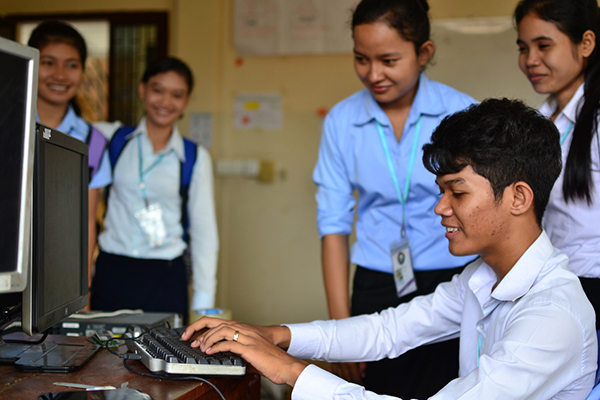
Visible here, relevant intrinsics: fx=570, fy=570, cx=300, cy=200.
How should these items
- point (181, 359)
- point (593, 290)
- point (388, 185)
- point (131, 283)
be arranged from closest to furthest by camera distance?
point (181, 359) < point (593, 290) < point (388, 185) < point (131, 283)

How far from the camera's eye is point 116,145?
2137 mm

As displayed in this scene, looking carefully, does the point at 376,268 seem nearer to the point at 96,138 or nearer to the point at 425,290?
the point at 425,290

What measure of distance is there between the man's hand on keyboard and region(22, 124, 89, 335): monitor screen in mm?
250

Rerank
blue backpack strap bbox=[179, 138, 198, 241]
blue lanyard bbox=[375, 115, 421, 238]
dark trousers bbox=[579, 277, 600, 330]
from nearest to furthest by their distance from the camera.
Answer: dark trousers bbox=[579, 277, 600, 330], blue lanyard bbox=[375, 115, 421, 238], blue backpack strap bbox=[179, 138, 198, 241]

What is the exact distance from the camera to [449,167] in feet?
3.54

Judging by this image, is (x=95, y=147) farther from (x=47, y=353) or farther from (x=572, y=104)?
(x=572, y=104)

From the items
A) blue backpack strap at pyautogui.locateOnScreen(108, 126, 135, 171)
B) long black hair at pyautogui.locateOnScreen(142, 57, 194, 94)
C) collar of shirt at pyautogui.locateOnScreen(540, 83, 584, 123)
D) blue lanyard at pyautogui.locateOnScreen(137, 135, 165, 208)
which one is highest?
long black hair at pyautogui.locateOnScreen(142, 57, 194, 94)

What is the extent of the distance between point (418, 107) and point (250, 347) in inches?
34.2

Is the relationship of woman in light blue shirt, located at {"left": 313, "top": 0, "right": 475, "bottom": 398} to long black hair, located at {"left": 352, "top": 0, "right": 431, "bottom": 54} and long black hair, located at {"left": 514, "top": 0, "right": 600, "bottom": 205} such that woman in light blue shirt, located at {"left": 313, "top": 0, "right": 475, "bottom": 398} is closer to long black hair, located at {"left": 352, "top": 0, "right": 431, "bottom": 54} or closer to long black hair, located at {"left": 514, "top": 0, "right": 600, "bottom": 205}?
long black hair, located at {"left": 352, "top": 0, "right": 431, "bottom": 54}

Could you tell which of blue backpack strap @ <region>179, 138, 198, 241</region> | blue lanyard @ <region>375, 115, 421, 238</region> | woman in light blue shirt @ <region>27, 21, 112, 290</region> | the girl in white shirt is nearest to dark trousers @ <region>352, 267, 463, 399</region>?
blue lanyard @ <region>375, 115, 421, 238</region>

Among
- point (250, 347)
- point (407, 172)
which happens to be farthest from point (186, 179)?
point (250, 347)

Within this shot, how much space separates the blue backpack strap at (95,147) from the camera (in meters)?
1.90

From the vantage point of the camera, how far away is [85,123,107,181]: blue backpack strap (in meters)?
1.90

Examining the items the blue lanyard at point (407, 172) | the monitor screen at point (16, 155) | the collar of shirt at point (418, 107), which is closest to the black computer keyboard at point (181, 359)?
the monitor screen at point (16, 155)
